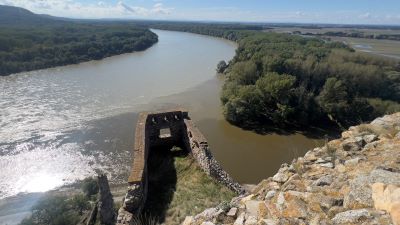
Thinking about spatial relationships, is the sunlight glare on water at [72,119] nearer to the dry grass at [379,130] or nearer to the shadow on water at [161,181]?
the shadow on water at [161,181]

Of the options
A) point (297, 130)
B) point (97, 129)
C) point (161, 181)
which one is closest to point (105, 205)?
point (161, 181)

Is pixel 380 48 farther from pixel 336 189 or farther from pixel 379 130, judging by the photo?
pixel 336 189

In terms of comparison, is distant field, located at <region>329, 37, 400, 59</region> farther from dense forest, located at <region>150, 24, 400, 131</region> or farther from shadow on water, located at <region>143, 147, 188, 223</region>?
shadow on water, located at <region>143, 147, 188, 223</region>

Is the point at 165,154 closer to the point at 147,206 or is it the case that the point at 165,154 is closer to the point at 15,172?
the point at 147,206

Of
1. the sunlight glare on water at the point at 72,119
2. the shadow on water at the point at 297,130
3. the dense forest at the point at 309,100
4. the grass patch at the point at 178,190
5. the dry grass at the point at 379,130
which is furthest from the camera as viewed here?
the dense forest at the point at 309,100

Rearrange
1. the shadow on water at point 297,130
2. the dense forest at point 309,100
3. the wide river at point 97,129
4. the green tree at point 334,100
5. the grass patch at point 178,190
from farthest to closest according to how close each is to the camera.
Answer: the dense forest at point 309,100, the green tree at point 334,100, the shadow on water at point 297,130, the wide river at point 97,129, the grass patch at point 178,190

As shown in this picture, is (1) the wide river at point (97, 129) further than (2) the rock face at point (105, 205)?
Yes

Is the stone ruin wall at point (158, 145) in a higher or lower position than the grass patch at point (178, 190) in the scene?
higher

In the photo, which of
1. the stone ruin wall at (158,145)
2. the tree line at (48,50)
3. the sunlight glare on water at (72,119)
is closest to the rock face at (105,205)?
the stone ruin wall at (158,145)
